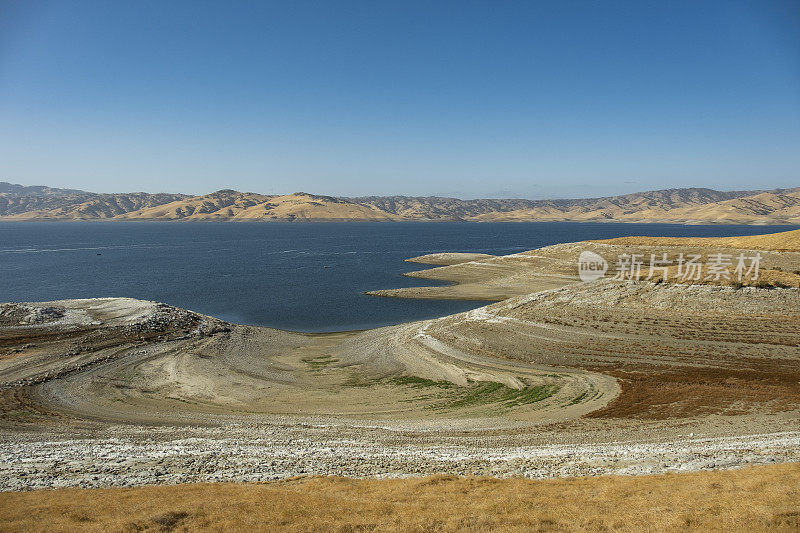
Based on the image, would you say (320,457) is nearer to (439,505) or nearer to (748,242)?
(439,505)

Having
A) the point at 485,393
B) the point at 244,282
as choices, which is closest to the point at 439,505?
the point at 485,393

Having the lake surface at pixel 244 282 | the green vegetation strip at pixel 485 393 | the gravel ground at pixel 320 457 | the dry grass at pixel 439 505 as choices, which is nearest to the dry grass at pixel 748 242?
the lake surface at pixel 244 282

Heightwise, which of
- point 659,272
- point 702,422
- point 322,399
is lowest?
point 322,399

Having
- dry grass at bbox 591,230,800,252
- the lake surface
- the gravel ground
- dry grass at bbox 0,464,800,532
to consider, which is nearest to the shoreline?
the gravel ground

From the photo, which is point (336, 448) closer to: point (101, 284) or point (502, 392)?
point (502, 392)

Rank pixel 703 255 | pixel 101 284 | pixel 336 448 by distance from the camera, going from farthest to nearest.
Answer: pixel 101 284, pixel 703 255, pixel 336 448

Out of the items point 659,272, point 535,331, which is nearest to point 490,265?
point 659,272

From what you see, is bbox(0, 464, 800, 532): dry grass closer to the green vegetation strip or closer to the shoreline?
the shoreline

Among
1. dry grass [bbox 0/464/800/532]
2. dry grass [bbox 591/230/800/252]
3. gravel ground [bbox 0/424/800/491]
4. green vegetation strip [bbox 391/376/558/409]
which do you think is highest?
dry grass [bbox 591/230/800/252]

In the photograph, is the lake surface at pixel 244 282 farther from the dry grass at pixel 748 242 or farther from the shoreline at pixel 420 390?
the dry grass at pixel 748 242

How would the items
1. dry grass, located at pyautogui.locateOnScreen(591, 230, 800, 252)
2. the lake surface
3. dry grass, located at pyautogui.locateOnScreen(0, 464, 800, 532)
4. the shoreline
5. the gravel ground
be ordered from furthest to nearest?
dry grass, located at pyautogui.locateOnScreen(591, 230, 800, 252), the lake surface, the shoreline, the gravel ground, dry grass, located at pyautogui.locateOnScreen(0, 464, 800, 532)
